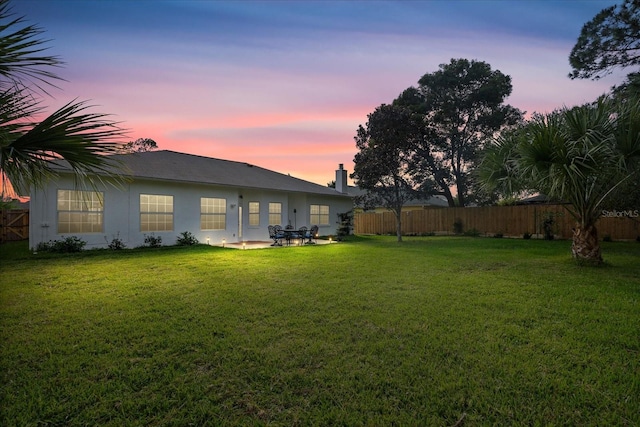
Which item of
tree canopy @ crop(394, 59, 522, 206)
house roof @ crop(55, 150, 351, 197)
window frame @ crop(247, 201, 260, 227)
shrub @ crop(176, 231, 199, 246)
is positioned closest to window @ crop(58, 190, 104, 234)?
house roof @ crop(55, 150, 351, 197)

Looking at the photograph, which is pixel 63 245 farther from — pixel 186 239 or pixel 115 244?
pixel 186 239

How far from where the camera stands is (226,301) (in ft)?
17.9

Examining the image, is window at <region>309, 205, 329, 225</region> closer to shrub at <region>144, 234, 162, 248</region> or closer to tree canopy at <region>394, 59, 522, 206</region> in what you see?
shrub at <region>144, 234, 162, 248</region>

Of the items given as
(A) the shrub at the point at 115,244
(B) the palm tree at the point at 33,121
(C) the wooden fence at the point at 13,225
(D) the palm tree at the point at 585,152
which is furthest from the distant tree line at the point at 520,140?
(C) the wooden fence at the point at 13,225

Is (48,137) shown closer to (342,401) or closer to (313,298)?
(342,401)

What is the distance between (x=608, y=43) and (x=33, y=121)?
61.6 feet

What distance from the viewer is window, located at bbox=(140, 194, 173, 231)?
44.0 ft

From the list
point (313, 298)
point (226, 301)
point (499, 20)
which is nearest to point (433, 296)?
point (313, 298)

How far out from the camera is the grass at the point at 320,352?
246 cm

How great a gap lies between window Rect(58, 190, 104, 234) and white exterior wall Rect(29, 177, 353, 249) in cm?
17

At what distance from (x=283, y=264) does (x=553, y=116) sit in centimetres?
838

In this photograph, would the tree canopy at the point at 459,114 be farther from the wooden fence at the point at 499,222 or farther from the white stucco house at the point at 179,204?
the white stucco house at the point at 179,204

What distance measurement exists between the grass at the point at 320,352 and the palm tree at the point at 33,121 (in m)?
2.07

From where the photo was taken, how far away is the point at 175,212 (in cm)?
1420
